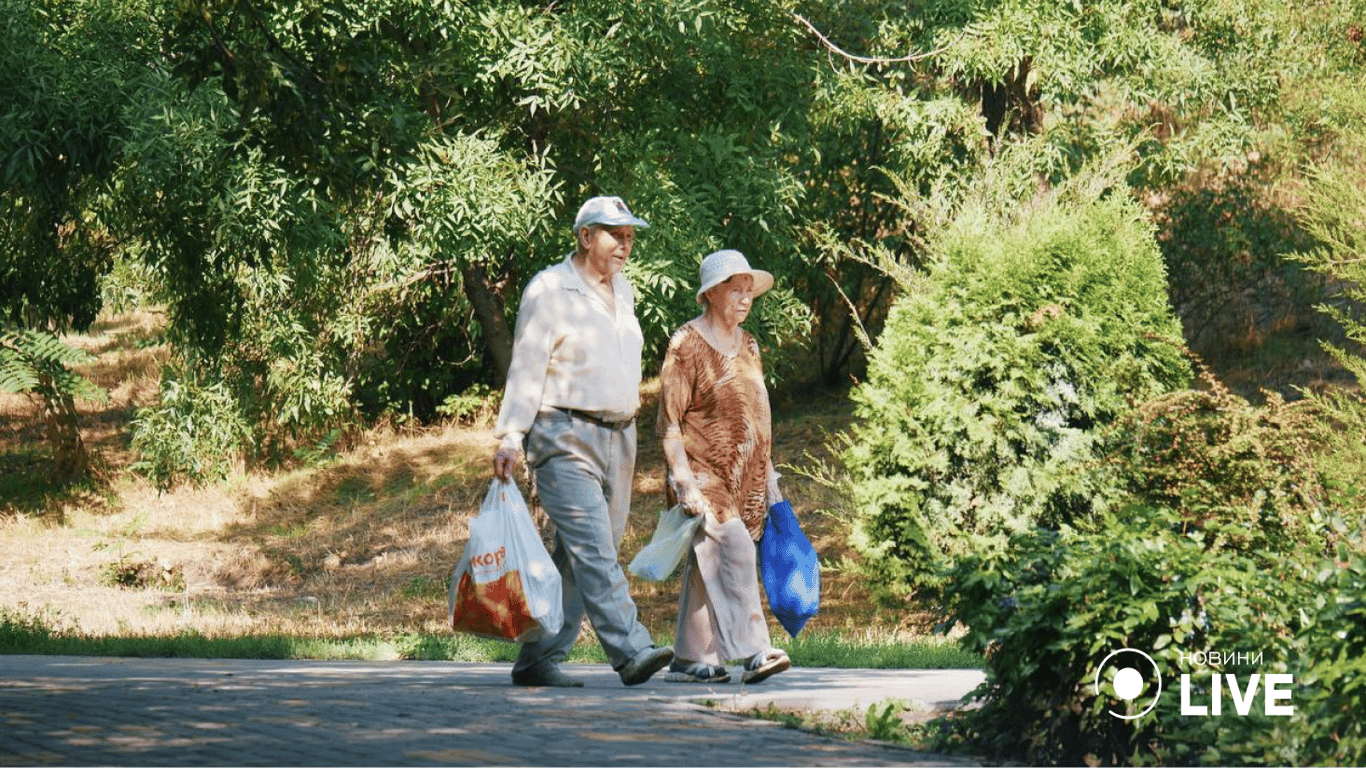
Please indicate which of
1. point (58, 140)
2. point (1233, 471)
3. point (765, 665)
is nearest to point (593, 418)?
point (765, 665)

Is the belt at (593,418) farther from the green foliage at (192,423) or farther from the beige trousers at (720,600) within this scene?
the green foliage at (192,423)

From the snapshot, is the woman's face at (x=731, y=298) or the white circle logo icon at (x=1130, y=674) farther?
the woman's face at (x=731, y=298)

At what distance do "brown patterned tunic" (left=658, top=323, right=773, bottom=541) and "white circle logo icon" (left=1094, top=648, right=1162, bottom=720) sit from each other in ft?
10.3

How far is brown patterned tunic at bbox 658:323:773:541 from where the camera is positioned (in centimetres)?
820

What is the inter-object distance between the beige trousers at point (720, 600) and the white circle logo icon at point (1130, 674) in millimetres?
2835

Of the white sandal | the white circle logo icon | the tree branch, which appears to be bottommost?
the white sandal

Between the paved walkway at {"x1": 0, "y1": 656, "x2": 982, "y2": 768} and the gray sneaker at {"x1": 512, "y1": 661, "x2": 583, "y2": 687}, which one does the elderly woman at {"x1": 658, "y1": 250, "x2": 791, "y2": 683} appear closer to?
the paved walkway at {"x1": 0, "y1": 656, "x2": 982, "y2": 768}

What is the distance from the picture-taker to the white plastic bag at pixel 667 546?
778 centimetres

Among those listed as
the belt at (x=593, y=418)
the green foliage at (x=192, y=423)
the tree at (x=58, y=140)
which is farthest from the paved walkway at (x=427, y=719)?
the green foliage at (x=192, y=423)

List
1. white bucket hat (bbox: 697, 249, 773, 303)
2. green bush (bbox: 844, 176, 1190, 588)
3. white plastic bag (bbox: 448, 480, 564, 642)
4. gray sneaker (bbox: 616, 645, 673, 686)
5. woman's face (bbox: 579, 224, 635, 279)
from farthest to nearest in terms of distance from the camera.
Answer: green bush (bbox: 844, 176, 1190, 588) < white bucket hat (bbox: 697, 249, 773, 303) < woman's face (bbox: 579, 224, 635, 279) < gray sneaker (bbox: 616, 645, 673, 686) < white plastic bag (bbox: 448, 480, 564, 642)

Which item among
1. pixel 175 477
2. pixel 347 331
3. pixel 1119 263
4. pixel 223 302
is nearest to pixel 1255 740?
pixel 1119 263

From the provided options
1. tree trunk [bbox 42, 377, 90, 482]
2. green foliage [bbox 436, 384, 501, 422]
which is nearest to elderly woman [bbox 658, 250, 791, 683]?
green foliage [bbox 436, 384, 501, 422]

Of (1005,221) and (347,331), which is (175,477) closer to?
(347,331)

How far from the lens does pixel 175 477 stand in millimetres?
24406
